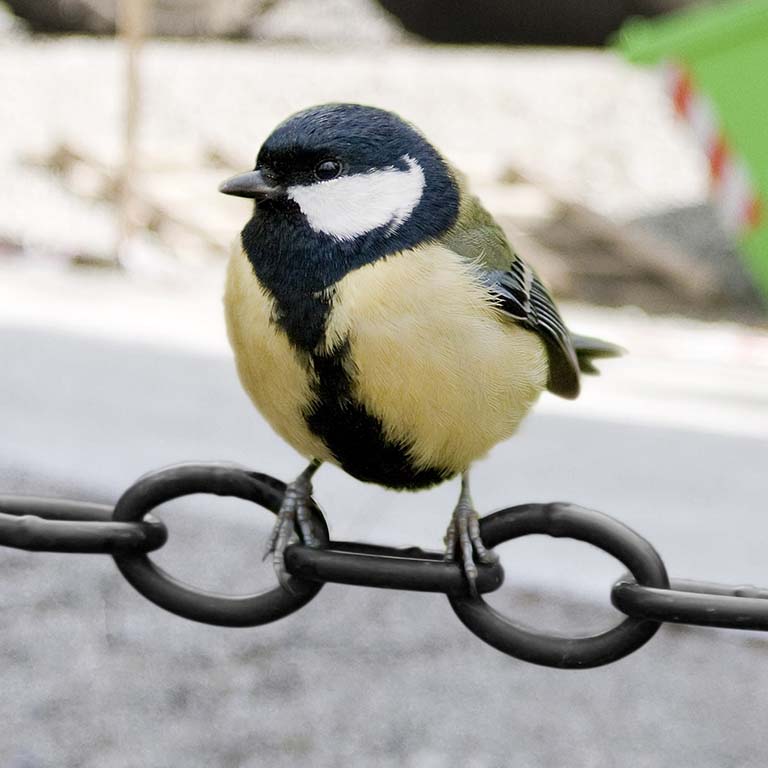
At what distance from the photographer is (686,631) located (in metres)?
3.15

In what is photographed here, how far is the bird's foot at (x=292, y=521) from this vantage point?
119cm

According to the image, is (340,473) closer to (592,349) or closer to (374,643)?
(374,643)

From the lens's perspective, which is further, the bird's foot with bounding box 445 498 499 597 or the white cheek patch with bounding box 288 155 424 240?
the white cheek patch with bounding box 288 155 424 240

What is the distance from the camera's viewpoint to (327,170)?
1258 mm

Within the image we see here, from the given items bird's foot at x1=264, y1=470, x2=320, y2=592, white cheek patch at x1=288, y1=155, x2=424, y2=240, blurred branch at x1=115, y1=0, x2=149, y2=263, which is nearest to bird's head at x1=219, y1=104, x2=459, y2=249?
white cheek patch at x1=288, y1=155, x2=424, y2=240

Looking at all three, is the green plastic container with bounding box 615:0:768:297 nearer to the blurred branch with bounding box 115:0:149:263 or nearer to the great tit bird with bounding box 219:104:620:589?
the blurred branch with bounding box 115:0:149:263

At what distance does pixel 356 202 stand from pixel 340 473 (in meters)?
2.78

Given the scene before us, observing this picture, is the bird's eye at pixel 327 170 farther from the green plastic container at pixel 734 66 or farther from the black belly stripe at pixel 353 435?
the green plastic container at pixel 734 66

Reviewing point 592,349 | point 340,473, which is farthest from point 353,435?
point 340,473

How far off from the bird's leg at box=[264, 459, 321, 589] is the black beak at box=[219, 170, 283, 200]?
0.31 meters

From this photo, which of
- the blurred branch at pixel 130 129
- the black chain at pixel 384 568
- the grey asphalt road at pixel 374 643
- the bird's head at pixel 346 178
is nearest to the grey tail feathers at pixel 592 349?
the bird's head at pixel 346 178

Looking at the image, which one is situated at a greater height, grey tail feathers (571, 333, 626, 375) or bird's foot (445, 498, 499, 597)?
bird's foot (445, 498, 499, 597)

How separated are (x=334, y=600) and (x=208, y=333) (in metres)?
2.18

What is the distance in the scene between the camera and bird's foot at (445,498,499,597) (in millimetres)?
1096
